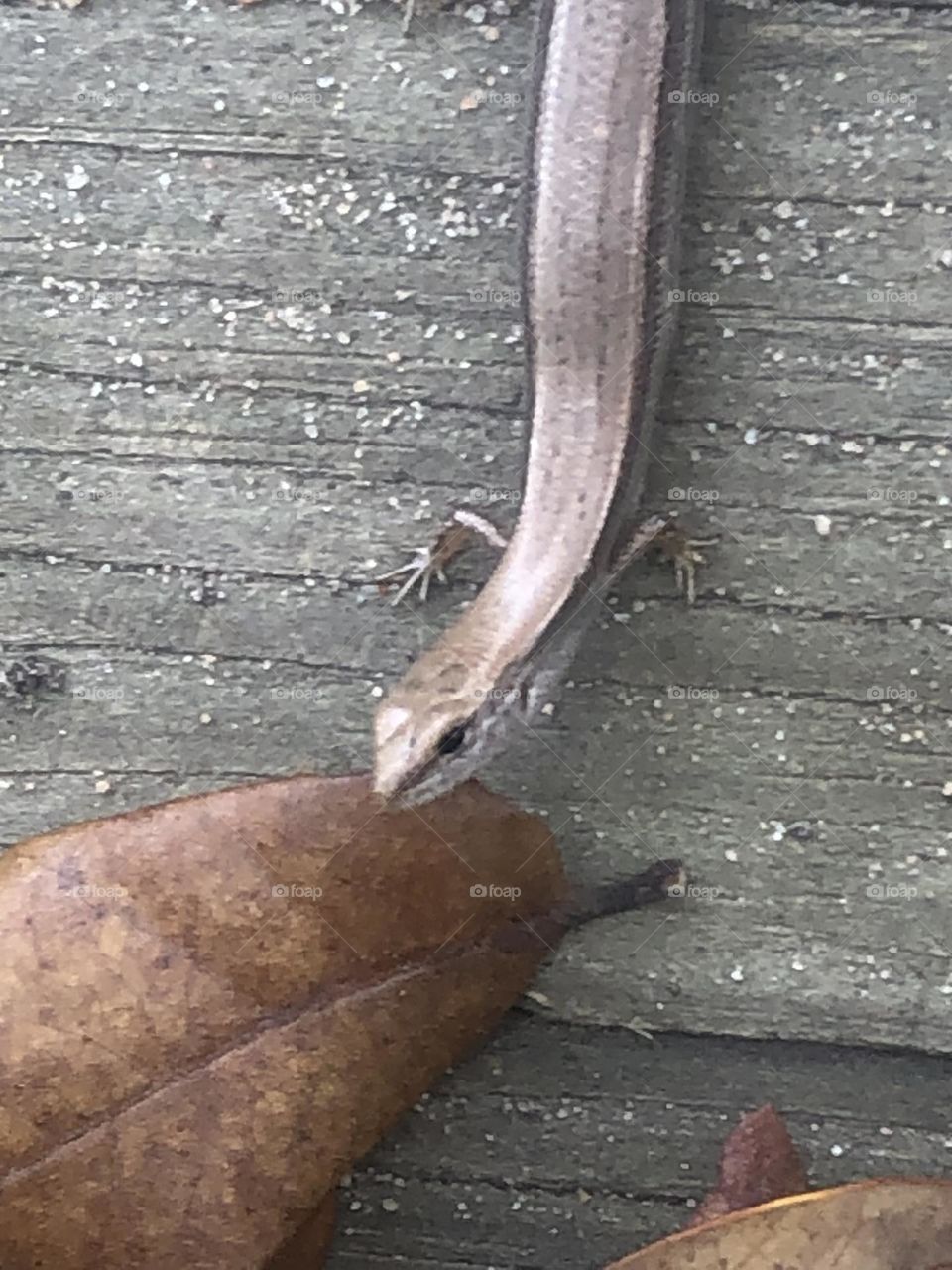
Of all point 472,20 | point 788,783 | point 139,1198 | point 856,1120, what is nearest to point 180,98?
point 472,20

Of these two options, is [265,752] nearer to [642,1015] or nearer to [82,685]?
[82,685]

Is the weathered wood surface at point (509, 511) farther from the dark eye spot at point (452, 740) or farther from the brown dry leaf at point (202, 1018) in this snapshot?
the brown dry leaf at point (202, 1018)

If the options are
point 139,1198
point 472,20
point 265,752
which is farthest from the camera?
point 265,752

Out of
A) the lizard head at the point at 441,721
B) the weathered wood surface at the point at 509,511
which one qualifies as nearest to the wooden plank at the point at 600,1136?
the weathered wood surface at the point at 509,511

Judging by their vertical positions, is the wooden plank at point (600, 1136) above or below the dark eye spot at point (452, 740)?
below

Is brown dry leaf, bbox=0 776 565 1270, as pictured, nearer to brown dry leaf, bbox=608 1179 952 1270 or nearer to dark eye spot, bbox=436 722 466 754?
dark eye spot, bbox=436 722 466 754

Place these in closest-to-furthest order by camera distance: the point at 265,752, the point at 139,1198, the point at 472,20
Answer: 1. the point at 139,1198
2. the point at 472,20
3. the point at 265,752
